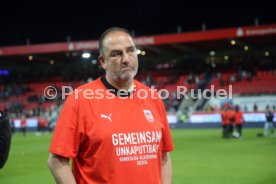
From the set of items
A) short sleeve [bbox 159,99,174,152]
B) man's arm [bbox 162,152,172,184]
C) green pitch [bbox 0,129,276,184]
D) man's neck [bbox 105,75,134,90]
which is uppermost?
man's neck [bbox 105,75,134,90]

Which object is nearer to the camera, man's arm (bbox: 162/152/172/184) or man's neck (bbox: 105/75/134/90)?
man's neck (bbox: 105/75/134/90)

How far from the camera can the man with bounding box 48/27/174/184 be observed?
10.4ft

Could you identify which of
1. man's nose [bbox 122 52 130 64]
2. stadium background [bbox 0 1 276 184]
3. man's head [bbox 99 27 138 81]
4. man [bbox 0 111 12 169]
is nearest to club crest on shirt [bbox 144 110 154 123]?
man's head [bbox 99 27 138 81]

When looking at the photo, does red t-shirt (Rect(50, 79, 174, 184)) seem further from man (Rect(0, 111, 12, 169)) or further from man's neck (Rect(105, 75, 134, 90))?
man (Rect(0, 111, 12, 169))

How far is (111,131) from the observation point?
10.5ft

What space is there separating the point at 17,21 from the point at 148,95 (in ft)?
179

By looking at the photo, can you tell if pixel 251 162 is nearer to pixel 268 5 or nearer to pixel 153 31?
pixel 268 5

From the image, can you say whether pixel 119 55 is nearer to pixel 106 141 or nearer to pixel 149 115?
pixel 149 115

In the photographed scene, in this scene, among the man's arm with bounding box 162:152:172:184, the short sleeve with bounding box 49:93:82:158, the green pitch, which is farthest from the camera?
the green pitch

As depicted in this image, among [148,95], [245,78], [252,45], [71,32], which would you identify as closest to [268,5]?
[252,45]

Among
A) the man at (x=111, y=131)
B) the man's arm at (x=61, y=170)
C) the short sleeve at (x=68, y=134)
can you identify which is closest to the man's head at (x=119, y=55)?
the man at (x=111, y=131)

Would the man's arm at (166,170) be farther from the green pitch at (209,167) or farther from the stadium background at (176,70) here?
the stadium background at (176,70)

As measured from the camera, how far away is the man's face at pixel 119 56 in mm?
3363

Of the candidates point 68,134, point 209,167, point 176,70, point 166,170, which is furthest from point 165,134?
point 176,70
